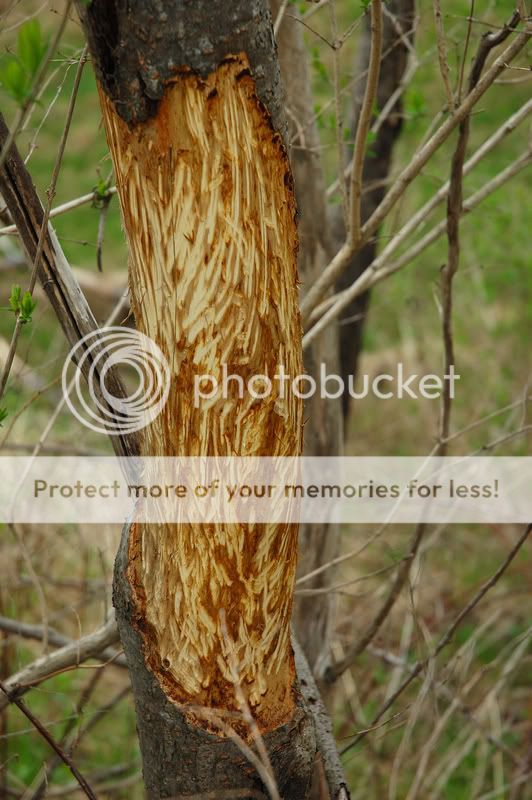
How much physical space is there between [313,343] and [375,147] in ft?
2.13

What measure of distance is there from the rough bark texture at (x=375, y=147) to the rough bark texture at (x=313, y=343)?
19 cm

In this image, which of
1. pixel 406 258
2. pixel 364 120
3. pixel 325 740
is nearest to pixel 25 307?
pixel 364 120

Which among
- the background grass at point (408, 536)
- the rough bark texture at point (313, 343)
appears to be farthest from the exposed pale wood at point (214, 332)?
the rough bark texture at point (313, 343)

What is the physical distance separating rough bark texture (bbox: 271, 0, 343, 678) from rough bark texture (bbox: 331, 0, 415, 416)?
19 centimetres

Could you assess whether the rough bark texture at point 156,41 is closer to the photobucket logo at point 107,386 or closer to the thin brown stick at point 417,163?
the photobucket logo at point 107,386

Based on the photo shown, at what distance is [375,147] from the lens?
2256 mm

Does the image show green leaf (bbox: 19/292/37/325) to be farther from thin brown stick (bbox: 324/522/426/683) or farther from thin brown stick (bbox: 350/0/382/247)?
thin brown stick (bbox: 324/522/426/683)

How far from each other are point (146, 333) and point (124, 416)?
0.17 m

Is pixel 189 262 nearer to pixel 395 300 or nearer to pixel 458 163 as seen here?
pixel 458 163

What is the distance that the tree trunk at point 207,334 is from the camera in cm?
87

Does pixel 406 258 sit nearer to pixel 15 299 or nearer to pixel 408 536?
pixel 15 299

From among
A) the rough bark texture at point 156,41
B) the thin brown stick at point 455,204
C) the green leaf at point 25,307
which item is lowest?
the green leaf at point 25,307

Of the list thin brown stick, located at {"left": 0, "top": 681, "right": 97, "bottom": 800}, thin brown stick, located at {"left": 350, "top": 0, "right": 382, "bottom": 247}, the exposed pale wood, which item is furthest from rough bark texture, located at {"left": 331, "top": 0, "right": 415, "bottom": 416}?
thin brown stick, located at {"left": 0, "top": 681, "right": 97, "bottom": 800}

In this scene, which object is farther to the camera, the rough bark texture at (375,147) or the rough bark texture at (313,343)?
the rough bark texture at (375,147)
